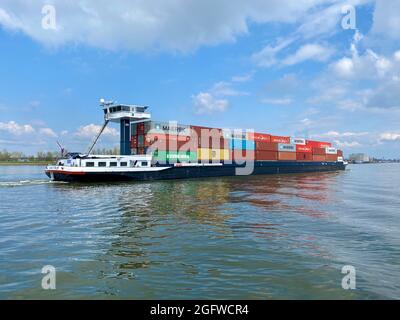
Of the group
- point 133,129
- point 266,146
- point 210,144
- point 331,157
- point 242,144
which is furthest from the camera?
point 331,157

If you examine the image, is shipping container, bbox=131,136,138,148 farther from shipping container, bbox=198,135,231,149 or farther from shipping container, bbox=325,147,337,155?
shipping container, bbox=325,147,337,155

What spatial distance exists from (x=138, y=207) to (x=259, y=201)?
9.75m

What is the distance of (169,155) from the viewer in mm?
51000

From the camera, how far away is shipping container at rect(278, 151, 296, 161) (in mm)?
72562

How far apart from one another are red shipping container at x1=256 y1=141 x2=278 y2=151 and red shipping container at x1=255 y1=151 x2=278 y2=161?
0.71m

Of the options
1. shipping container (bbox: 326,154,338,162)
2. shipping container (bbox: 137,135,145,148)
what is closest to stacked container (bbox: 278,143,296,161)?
shipping container (bbox: 326,154,338,162)

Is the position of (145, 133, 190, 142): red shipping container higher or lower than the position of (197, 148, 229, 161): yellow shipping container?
higher

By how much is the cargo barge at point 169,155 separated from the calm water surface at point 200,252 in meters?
23.2

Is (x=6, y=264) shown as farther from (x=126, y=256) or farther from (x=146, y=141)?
(x=146, y=141)

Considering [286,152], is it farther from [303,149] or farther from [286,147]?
[303,149]

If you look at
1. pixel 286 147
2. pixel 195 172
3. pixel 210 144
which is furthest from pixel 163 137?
pixel 286 147

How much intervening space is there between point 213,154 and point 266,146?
647 inches

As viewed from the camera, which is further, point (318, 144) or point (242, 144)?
point (318, 144)

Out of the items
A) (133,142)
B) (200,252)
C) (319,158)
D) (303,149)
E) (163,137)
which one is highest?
(163,137)
